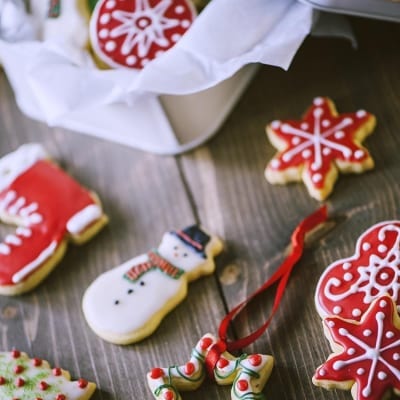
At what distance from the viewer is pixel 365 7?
0.88 m

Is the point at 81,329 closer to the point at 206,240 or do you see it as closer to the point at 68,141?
the point at 206,240

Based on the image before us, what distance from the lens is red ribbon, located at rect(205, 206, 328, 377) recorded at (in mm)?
834

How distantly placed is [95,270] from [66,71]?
29 centimetres

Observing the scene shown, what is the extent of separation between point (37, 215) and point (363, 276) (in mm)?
474

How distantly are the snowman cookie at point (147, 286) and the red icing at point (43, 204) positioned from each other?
4.1 inches

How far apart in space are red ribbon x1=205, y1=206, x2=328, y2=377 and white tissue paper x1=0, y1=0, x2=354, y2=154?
22 centimetres

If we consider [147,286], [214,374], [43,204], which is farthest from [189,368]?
[43,204]

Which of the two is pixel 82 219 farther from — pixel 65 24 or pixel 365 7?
pixel 365 7

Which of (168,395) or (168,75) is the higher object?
(168,75)

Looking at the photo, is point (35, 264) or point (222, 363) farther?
A: point (35, 264)

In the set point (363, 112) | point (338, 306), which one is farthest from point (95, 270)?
point (363, 112)

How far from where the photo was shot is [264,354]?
85 cm

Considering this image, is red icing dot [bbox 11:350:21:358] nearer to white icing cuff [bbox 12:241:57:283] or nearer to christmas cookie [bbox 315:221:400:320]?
white icing cuff [bbox 12:241:57:283]

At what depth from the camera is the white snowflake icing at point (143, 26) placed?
965 mm
